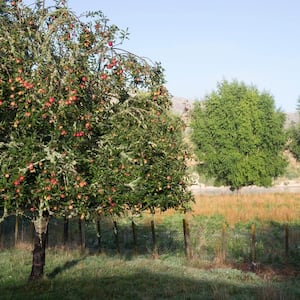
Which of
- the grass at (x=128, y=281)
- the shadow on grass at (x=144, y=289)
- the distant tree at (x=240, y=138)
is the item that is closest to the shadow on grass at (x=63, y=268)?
the grass at (x=128, y=281)

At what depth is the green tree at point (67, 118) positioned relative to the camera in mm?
9594

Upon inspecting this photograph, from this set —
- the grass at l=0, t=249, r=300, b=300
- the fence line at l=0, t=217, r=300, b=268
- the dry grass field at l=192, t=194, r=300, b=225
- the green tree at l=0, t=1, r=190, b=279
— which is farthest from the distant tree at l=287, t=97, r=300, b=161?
the green tree at l=0, t=1, r=190, b=279

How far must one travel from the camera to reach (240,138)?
44.8 metres

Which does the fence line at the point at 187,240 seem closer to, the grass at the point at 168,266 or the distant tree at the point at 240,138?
the grass at the point at 168,266

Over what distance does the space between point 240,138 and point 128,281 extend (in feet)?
110

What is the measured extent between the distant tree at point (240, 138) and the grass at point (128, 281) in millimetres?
28040

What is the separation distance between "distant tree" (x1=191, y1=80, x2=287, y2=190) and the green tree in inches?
1295

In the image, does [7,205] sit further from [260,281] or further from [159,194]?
[260,281]

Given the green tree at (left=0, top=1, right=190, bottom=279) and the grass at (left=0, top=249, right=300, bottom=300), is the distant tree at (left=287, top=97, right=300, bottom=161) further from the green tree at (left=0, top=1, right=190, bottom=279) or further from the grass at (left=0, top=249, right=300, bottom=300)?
the green tree at (left=0, top=1, right=190, bottom=279)

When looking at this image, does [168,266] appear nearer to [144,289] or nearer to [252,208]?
[144,289]

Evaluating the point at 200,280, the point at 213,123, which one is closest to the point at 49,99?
the point at 200,280

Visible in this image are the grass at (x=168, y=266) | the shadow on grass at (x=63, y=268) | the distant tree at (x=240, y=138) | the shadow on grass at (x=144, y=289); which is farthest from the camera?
the distant tree at (x=240, y=138)

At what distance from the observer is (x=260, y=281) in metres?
14.2

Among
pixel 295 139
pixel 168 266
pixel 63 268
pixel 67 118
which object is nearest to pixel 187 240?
pixel 168 266
